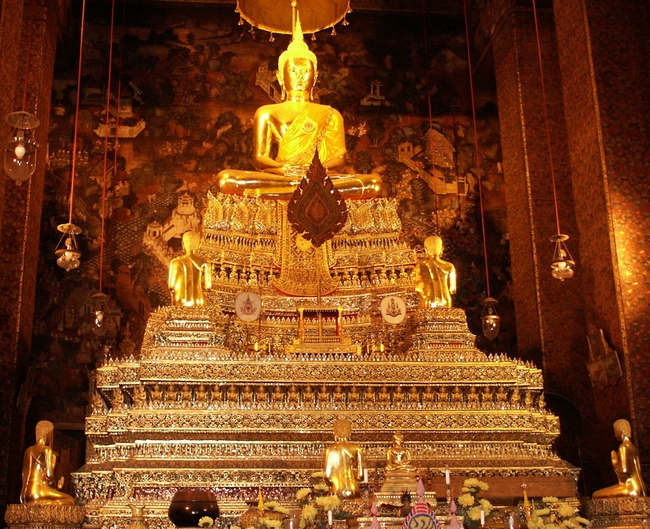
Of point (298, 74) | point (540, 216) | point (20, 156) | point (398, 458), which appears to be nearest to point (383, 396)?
point (398, 458)

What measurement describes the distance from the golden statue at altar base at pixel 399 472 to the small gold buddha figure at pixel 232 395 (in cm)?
132

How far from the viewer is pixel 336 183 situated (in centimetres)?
823

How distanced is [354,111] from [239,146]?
1612mm

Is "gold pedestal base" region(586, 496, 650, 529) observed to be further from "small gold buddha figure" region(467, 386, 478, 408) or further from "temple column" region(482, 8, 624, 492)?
"temple column" region(482, 8, 624, 492)

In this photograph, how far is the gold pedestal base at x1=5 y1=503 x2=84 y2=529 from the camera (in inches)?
193

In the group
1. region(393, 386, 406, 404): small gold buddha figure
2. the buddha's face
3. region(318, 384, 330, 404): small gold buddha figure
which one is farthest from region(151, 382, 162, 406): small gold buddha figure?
the buddha's face

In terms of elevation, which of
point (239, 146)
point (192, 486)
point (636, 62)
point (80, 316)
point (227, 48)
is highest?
point (227, 48)

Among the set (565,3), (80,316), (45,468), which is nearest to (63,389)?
(80,316)

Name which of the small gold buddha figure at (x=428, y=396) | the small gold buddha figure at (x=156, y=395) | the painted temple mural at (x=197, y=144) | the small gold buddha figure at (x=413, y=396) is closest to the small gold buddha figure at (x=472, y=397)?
the small gold buddha figure at (x=428, y=396)

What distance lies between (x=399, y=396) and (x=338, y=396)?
427 mm

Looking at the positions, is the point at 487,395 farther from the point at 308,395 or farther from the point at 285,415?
the point at 285,415

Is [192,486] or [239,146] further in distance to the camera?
[239,146]

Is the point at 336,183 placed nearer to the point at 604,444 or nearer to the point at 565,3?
the point at 565,3

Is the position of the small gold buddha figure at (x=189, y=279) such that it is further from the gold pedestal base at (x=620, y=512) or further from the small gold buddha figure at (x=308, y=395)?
the gold pedestal base at (x=620, y=512)
